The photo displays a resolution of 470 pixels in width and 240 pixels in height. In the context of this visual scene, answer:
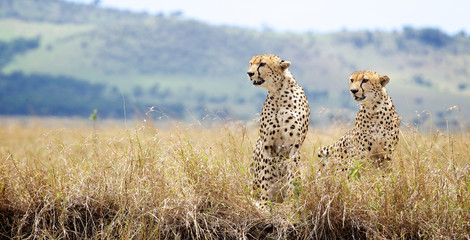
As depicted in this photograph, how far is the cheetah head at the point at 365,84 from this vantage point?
12.3 feet

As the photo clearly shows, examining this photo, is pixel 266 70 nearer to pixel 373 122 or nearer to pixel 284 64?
pixel 284 64

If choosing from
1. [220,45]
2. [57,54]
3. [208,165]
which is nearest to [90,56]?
[57,54]

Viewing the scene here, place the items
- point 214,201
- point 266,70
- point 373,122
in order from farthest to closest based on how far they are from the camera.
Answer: point 373,122
point 266,70
point 214,201

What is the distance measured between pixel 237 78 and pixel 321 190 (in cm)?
9885

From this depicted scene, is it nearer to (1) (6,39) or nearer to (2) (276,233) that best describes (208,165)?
(2) (276,233)

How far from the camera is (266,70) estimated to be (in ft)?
11.9

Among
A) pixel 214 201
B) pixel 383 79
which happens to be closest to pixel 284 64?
pixel 383 79

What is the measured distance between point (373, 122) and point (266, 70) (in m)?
0.95

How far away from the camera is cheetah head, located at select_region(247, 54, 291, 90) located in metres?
3.59

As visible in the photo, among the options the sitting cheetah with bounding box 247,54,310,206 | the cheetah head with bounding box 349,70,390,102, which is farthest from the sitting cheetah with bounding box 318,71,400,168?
the sitting cheetah with bounding box 247,54,310,206

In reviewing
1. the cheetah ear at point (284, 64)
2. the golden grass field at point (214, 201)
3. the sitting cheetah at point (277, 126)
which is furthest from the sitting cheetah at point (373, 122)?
the cheetah ear at point (284, 64)

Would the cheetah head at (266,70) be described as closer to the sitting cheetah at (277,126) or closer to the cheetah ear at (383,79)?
the sitting cheetah at (277,126)

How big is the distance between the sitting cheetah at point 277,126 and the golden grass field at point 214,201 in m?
0.19

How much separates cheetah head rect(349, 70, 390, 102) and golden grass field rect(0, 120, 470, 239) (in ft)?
1.19
